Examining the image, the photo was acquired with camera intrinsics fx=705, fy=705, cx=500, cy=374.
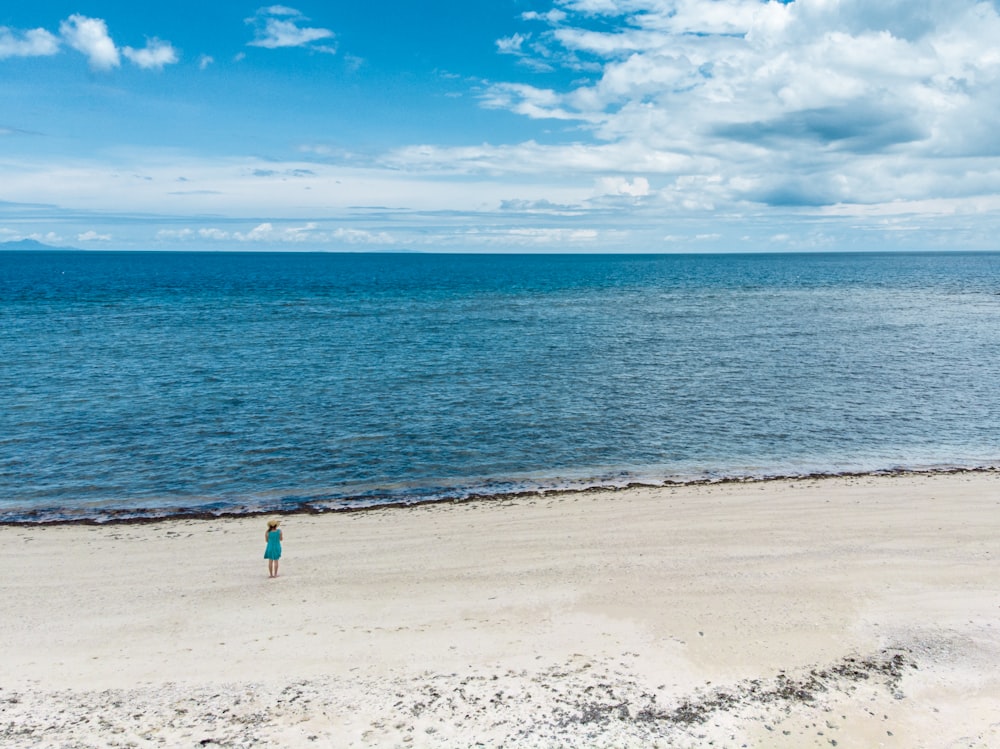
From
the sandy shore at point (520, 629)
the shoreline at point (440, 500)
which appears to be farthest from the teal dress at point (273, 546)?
the shoreline at point (440, 500)

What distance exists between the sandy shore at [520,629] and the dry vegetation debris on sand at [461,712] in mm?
44

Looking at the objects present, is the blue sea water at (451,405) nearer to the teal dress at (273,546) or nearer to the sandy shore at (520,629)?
the sandy shore at (520,629)

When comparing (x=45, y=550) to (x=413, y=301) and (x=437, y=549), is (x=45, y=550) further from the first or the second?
(x=413, y=301)

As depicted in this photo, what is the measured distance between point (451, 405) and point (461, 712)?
27211 mm

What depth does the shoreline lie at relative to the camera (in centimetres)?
2473

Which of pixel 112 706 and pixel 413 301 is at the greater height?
pixel 413 301

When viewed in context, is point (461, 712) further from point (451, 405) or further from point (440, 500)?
point (451, 405)

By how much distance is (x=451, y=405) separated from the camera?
39.8 meters

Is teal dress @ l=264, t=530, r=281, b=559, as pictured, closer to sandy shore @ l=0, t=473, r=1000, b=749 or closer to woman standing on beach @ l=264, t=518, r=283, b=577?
woman standing on beach @ l=264, t=518, r=283, b=577

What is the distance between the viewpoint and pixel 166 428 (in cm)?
3503

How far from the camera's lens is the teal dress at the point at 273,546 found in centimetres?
1894

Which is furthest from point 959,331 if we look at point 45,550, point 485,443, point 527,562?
point 45,550

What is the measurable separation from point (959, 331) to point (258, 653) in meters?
75.9

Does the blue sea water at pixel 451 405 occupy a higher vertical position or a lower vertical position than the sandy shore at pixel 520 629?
higher
